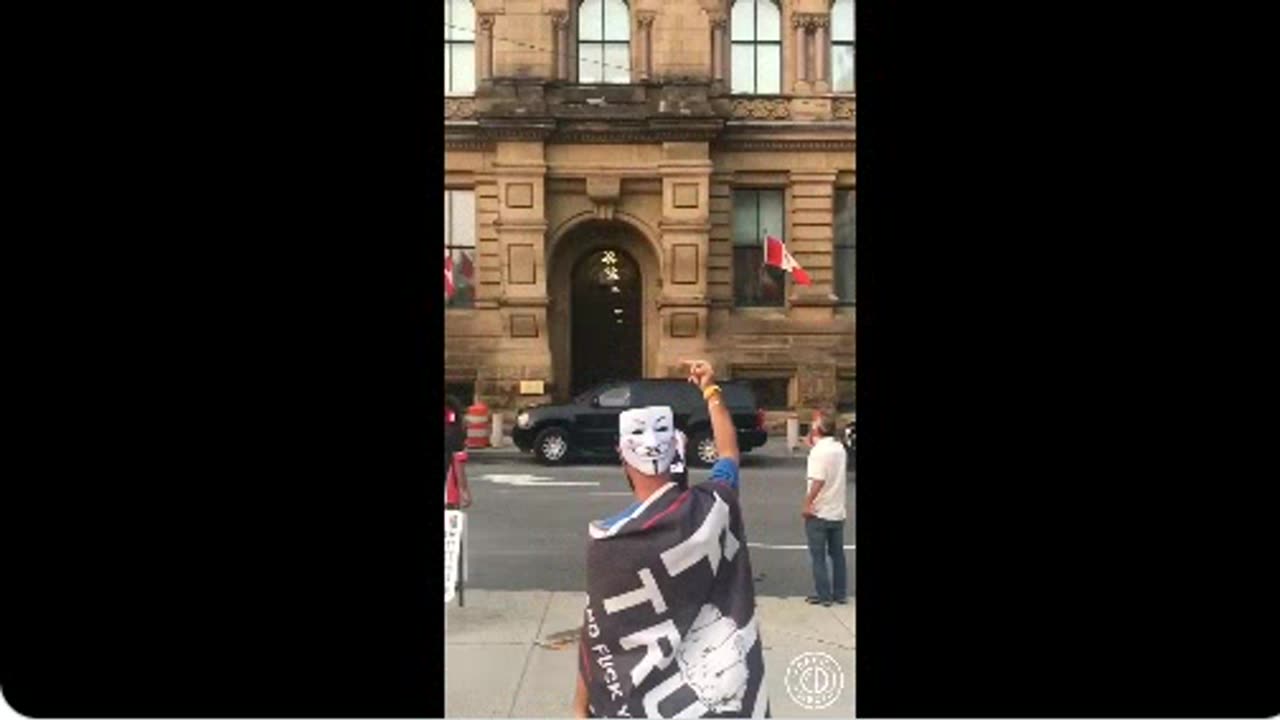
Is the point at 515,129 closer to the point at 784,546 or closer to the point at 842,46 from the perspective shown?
the point at 842,46

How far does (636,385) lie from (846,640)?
1.30 meters

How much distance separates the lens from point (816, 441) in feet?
13.8

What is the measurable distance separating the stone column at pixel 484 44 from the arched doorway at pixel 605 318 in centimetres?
87

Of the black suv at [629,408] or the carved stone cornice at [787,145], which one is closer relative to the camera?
the black suv at [629,408]

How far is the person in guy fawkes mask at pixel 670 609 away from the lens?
393 centimetres

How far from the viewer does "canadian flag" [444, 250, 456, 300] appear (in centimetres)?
422

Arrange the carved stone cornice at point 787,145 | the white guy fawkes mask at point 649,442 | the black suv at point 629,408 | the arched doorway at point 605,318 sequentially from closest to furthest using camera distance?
the white guy fawkes mask at point 649,442 → the black suv at point 629,408 → the carved stone cornice at point 787,145 → the arched doorway at point 605,318

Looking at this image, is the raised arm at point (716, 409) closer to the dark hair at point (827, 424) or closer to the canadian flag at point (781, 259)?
the dark hair at point (827, 424)

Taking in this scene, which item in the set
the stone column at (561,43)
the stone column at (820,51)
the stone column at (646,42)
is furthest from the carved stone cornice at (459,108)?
the stone column at (820,51)

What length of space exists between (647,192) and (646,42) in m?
0.63

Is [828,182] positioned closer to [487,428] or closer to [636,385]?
[636,385]

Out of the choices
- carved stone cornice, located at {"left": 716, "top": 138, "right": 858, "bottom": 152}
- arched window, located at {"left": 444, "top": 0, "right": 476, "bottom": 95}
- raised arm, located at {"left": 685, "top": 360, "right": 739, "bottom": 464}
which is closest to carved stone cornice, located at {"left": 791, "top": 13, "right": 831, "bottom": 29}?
carved stone cornice, located at {"left": 716, "top": 138, "right": 858, "bottom": 152}

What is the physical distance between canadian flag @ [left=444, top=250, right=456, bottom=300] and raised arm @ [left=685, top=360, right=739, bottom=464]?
99 cm

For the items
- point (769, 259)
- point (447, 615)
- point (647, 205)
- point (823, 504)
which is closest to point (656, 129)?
point (647, 205)
